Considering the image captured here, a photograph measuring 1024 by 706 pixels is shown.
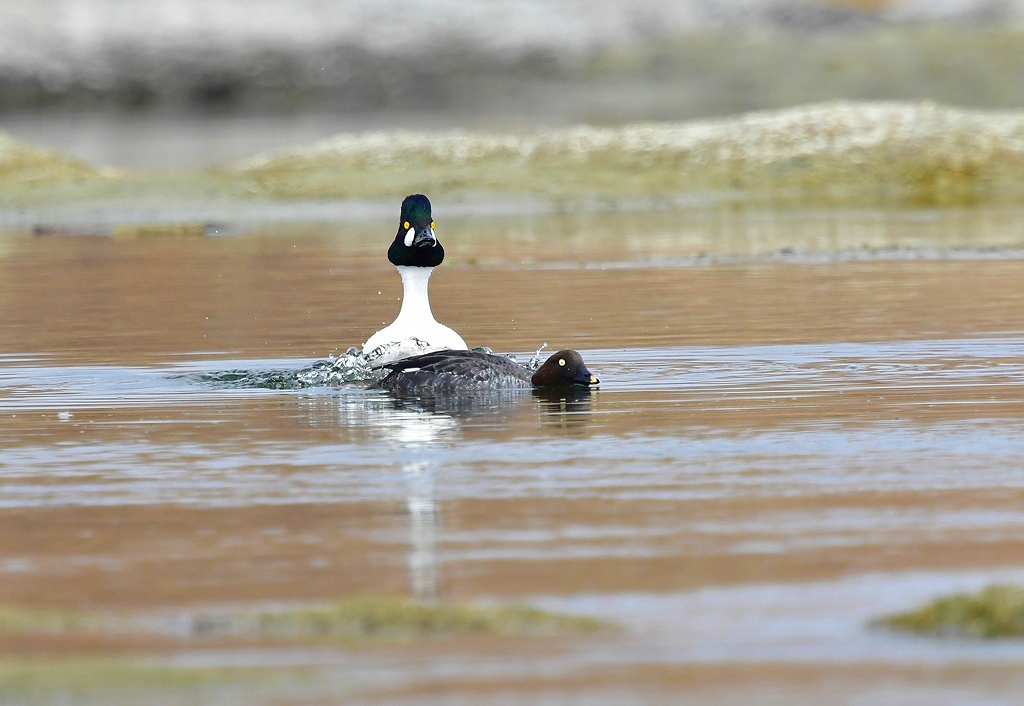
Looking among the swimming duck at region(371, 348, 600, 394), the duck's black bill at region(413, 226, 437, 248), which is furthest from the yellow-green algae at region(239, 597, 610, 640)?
the duck's black bill at region(413, 226, 437, 248)

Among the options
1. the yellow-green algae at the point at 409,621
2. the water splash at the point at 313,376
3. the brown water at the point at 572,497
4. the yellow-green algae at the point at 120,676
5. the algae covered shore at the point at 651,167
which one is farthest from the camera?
the algae covered shore at the point at 651,167

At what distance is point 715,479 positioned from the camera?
10281 mm

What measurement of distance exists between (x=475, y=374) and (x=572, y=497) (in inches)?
174

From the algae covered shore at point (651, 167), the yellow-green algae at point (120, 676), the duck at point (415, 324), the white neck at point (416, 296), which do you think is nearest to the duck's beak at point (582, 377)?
the duck at point (415, 324)

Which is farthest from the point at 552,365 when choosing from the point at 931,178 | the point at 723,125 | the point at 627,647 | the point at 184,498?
the point at 723,125

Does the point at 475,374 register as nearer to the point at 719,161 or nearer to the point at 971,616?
the point at 971,616

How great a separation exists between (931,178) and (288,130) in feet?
162

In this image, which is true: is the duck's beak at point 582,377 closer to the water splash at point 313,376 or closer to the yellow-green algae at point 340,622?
the water splash at point 313,376

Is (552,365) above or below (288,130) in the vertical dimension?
below

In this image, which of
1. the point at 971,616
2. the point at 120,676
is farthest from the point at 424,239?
the point at 120,676

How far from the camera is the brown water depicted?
6789mm

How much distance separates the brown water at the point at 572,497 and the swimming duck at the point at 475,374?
274 millimetres

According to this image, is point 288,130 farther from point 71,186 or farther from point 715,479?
point 715,479

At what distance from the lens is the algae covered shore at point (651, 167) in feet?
162
